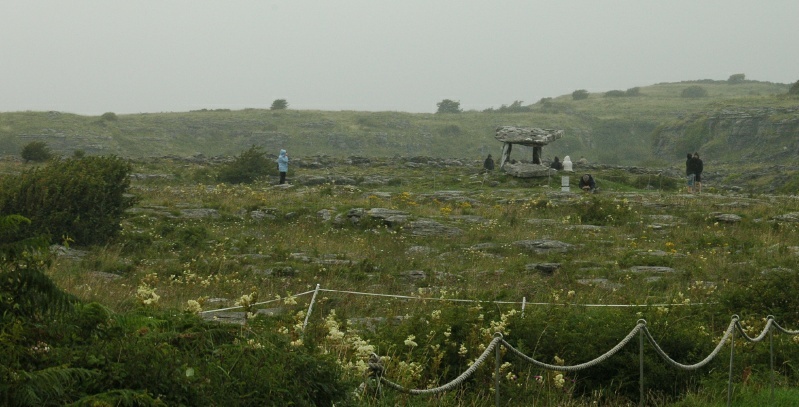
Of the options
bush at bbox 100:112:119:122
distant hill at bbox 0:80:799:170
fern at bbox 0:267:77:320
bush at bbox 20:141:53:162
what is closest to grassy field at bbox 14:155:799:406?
fern at bbox 0:267:77:320

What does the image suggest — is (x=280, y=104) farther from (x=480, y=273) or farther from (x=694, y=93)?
(x=480, y=273)

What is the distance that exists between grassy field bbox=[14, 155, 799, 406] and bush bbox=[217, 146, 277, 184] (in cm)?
161

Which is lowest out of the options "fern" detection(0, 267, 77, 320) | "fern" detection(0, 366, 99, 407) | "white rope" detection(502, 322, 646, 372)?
"white rope" detection(502, 322, 646, 372)

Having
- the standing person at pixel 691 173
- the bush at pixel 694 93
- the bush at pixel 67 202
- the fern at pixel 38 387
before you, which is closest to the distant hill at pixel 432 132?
the bush at pixel 694 93

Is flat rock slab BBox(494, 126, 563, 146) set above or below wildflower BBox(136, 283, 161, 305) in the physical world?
below

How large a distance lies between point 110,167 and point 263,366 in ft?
54.5

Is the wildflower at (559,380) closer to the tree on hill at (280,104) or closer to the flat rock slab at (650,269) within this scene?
the flat rock slab at (650,269)

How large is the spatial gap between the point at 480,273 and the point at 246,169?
2036 centimetres

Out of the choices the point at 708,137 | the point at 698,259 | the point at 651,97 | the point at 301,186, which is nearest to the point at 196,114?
the point at 708,137

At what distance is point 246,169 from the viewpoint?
1375 inches

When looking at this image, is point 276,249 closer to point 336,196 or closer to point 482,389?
point 336,196

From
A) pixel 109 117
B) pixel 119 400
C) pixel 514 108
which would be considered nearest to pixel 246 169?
pixel 119 400

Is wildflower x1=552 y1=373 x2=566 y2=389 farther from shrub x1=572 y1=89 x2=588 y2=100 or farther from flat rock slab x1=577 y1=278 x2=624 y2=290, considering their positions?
shrub x1=572 y1=89 x2=588 y2=100

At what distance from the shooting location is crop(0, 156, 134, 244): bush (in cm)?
1812
